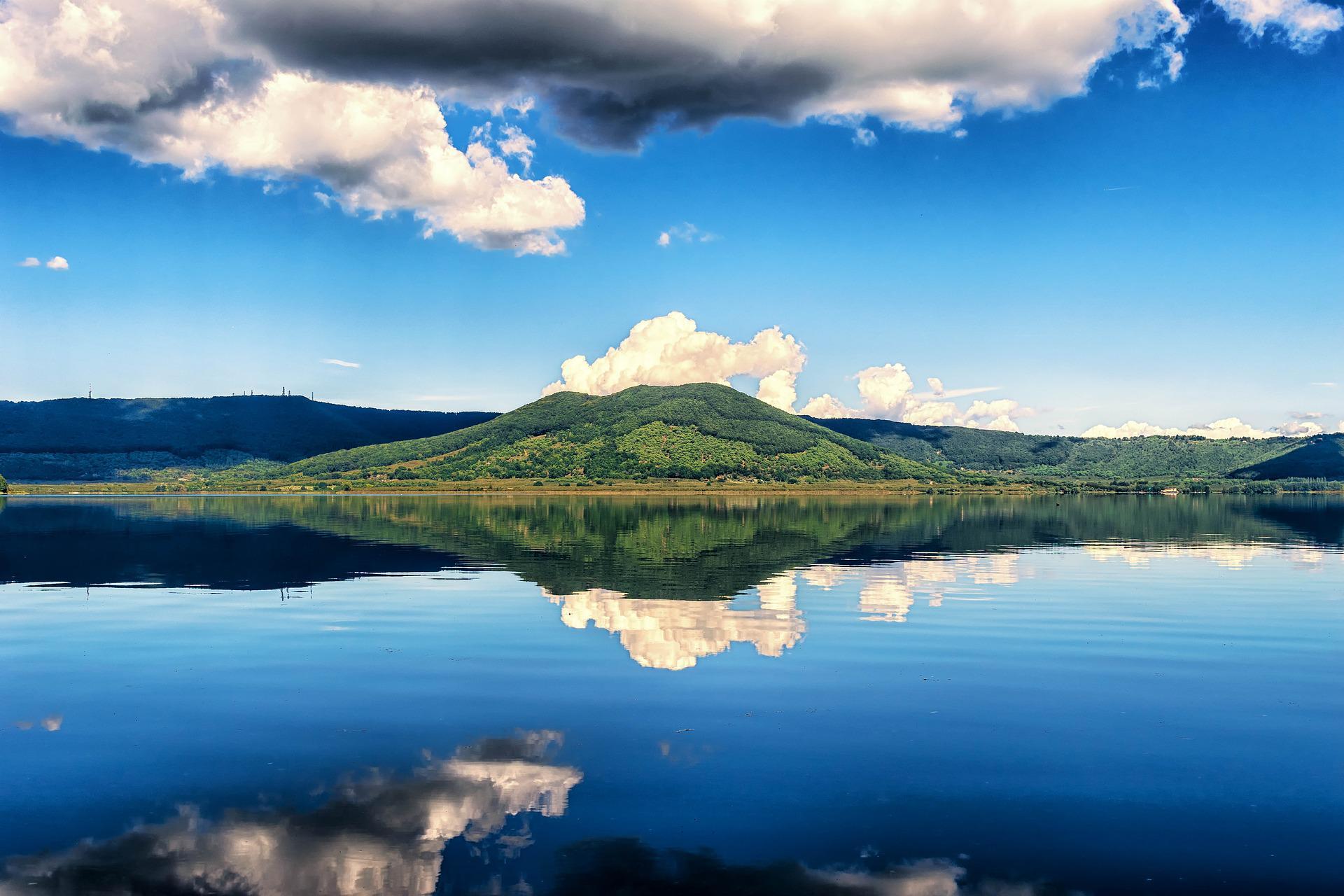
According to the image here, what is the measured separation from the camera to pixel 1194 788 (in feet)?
70.1

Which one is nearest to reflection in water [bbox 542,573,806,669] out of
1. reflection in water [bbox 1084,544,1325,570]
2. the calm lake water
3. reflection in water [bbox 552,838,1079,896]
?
the calm lake water

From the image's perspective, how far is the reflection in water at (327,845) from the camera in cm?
1650

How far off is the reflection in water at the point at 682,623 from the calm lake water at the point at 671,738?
0.28m

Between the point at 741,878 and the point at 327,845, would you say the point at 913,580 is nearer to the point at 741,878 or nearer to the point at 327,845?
the point at 741,878

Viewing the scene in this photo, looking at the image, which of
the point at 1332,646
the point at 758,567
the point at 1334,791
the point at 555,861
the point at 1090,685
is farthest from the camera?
the point at 758,567

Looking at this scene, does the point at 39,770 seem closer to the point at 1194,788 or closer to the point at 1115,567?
the point at 1194,788

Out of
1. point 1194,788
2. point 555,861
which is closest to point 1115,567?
point 1194,788

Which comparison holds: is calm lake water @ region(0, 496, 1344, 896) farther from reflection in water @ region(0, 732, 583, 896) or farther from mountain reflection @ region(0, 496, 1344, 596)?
mountain reflection @ region(0, 496, 1344, 596)

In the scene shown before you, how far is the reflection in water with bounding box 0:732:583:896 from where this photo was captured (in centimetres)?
1650

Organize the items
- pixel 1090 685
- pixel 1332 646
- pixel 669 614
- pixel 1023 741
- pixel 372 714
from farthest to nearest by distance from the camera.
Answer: pixel 669 614, pixel 1332 646, pixel 1090 685, pixel 372 714, pixel 1023 741

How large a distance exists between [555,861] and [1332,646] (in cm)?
3637

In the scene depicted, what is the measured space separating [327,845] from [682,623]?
1043 inches

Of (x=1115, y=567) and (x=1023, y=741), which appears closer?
(x=1023, y=741)

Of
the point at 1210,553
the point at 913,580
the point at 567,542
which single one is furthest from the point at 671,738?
the point at 1210,553
